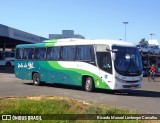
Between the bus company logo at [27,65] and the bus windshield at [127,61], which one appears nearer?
the bus windshield at [127,61]

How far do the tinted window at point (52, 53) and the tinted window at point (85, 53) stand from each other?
2.11 meters

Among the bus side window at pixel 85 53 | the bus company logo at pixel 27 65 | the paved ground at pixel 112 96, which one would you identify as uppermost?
the bus side window at pixel 85 53

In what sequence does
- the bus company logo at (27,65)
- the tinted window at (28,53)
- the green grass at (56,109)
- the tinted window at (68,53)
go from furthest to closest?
1. the tinted window at (28,53)
2. the bus company logo at (27,65)
3. the tinted window at (68,53)
4. the green grass at (56,109)

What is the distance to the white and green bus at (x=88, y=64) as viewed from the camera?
20.4 meters

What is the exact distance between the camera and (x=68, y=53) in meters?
23.5

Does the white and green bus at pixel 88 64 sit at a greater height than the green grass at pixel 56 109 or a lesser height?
greater

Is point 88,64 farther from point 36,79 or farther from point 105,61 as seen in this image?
point 36,79

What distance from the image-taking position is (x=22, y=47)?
28.0 m

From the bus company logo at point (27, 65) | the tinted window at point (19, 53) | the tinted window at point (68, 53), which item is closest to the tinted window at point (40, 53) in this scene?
the bus company logo at point (27, 65)

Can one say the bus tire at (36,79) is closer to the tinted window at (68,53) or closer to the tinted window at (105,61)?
the tinted window at (68,53)

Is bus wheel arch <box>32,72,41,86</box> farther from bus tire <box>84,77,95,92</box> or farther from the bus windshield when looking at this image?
the bus windshield

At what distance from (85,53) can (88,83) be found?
1655 millimetres

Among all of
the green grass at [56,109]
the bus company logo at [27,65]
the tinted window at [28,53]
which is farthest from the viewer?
the tinted window at [28,53]

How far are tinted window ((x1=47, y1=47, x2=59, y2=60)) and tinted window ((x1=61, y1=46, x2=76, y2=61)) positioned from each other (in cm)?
58
